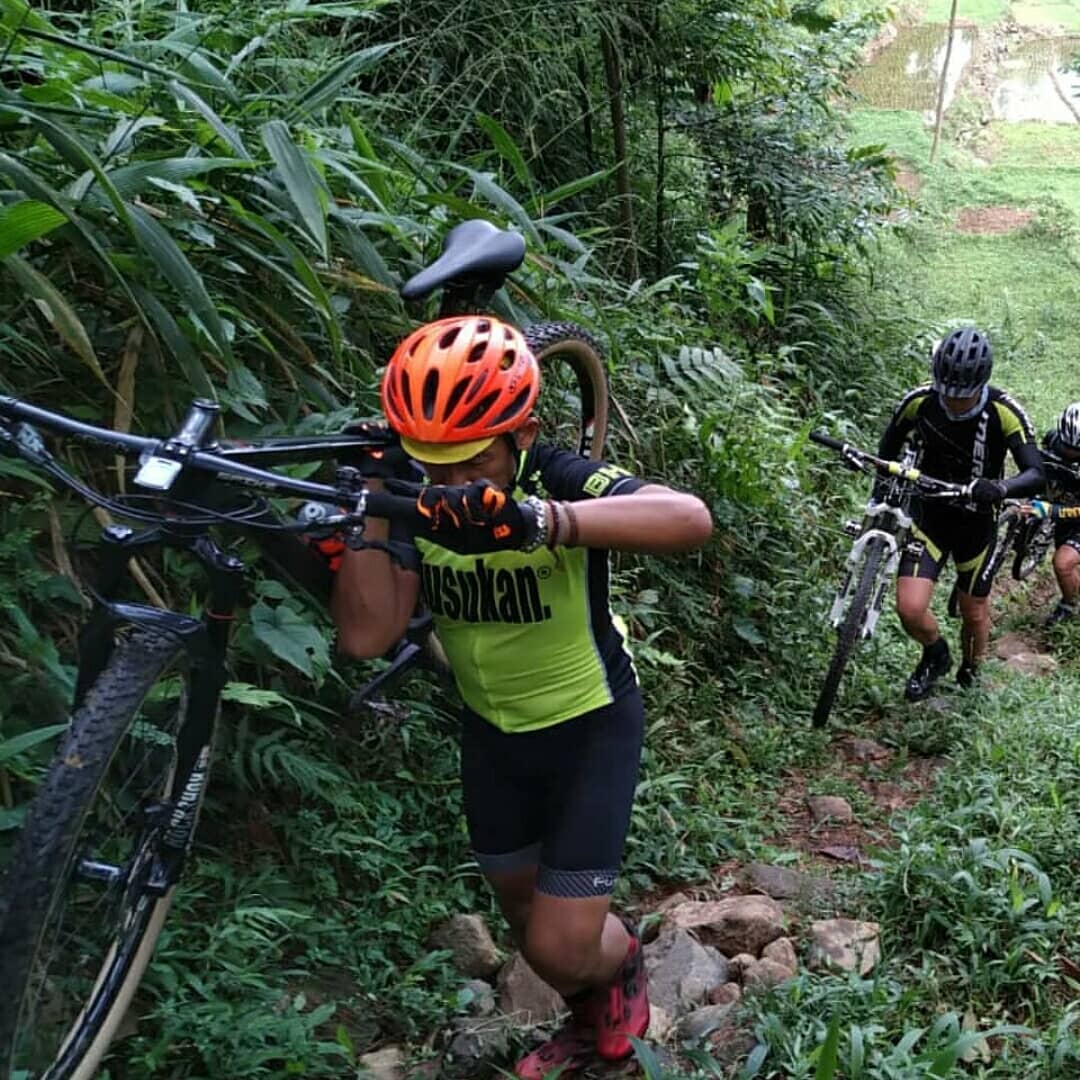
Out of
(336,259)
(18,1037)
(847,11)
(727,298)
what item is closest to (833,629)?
(727,298)

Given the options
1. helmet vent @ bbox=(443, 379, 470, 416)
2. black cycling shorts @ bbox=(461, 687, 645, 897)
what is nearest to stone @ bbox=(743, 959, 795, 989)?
black cycling shorts @ bbox=(461, 687, 645, 897)

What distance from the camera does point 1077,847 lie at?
3910mm

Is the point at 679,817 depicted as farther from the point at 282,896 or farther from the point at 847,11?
the point at 847,11

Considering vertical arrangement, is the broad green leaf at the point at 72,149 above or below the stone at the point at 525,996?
above

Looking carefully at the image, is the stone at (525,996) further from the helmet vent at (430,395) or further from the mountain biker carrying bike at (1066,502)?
the mountain biker carrying bike at (1066,502)

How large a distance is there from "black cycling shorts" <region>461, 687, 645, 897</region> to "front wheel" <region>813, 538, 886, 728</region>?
2.66 metres

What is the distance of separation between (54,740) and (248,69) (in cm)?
235

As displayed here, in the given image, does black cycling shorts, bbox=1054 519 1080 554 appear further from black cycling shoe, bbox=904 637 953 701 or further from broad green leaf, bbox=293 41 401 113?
broad green leaf, bbox=293 41 401 113

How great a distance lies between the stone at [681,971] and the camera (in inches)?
137

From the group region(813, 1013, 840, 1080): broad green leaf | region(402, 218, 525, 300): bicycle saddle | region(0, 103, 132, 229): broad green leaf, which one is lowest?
region(813, 1013, 840, 1080): broad green leaf

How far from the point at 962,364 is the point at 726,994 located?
3502 millimetres

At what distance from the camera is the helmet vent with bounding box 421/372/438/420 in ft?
8.22

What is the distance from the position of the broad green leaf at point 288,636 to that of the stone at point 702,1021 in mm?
1408

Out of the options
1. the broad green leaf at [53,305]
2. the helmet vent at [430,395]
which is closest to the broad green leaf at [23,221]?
the broad green leaf at [53,305]
